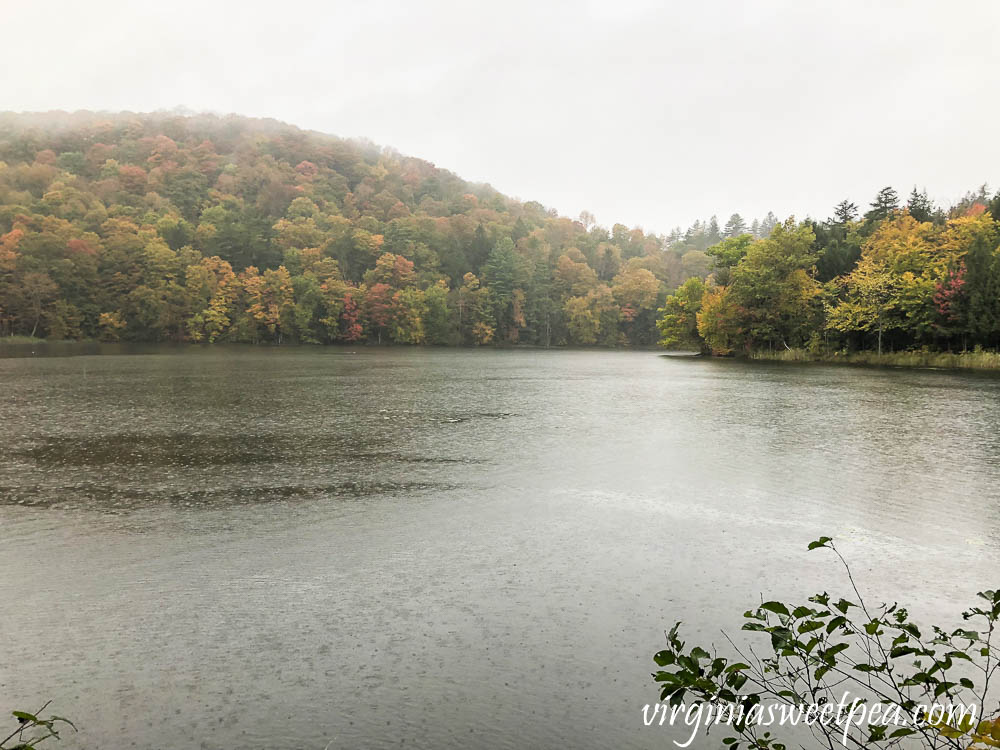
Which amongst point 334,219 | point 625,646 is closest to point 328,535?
point 625,646

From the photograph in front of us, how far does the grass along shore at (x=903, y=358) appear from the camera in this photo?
39562 millimetres

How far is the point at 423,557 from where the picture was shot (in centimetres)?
729

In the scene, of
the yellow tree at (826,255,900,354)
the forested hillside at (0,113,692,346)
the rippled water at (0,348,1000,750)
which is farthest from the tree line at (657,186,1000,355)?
the forested hillside at (0,113,692,346)

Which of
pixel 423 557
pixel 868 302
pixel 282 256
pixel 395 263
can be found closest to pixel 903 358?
pixel 868 302

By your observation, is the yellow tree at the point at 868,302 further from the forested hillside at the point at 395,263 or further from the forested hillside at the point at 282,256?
the forested hillside at the point at 282,256

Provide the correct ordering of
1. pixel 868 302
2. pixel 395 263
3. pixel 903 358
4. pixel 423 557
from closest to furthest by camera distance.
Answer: pixel 423 557 → pixel 903 358 → pixel 868 302 → pixel 395 263

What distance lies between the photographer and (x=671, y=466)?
41.7 feet

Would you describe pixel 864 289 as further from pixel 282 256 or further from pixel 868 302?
pixel 282 256

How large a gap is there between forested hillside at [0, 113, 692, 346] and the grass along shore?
4850cm

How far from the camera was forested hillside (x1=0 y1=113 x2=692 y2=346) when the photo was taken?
83062 mm

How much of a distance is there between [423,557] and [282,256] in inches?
3853

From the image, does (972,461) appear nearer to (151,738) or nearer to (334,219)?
(151,738)

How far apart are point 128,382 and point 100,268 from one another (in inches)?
2690

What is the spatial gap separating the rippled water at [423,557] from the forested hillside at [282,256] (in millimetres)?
74488
